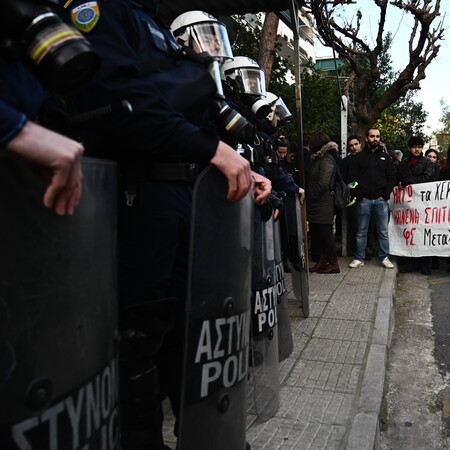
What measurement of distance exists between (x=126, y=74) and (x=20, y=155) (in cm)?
72

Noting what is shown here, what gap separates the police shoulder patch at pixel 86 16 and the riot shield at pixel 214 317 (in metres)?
0.59

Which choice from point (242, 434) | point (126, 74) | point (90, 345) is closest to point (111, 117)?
point (126, 74)

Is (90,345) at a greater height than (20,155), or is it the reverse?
(20,155)

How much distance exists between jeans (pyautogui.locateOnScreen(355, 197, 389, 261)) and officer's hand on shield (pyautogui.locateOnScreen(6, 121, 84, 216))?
22.8ft

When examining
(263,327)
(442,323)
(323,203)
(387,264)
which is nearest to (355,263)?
(387,264)

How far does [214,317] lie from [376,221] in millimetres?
6491

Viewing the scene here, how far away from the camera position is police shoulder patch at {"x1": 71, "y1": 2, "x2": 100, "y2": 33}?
1.75 m

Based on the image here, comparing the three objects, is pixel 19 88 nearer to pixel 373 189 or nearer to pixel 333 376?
pixel 333 376

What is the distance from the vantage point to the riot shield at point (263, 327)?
2.76 metres

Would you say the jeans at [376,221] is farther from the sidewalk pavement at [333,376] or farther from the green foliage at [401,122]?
the green foliage at [401,122]

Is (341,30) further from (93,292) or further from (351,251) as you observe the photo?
(93,292)

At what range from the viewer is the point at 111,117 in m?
1.45

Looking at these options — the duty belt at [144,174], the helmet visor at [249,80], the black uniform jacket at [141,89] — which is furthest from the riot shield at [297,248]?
the duty belt at [144,174]

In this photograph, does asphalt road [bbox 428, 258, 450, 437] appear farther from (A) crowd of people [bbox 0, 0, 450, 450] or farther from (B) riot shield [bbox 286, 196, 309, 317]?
(A) crowd of people [bbox 0, 0, 450, 450]
